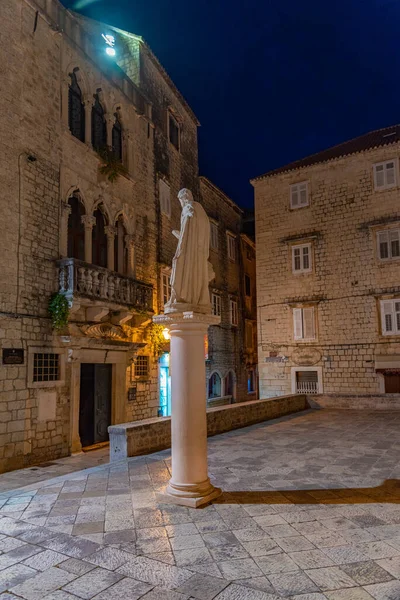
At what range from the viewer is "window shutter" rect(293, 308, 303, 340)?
21328 mm

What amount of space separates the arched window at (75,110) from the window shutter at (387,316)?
1429 centimetres

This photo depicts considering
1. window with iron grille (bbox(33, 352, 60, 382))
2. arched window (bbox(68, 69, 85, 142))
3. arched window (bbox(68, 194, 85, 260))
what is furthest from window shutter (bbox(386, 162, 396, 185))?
window with iron grille (bbox(33, 352, 60, 382))

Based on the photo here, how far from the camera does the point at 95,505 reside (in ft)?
17.9

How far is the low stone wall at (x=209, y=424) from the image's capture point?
838cm

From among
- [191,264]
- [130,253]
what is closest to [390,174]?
[130,253]

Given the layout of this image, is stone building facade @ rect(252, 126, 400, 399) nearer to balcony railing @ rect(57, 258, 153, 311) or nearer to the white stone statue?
balcony railing @ rect(57, 258, 153, 311)

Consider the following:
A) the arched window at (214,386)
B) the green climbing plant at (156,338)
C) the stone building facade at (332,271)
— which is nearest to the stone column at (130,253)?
the green climbing plant at (156,338)

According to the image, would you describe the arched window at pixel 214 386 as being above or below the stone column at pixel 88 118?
below

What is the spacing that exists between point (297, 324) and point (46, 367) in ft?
43.5

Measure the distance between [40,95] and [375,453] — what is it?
12.2m

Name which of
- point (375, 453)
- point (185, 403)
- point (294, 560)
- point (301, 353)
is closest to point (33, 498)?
point (185, 403)

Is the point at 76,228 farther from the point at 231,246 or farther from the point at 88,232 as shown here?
the point at 231,246

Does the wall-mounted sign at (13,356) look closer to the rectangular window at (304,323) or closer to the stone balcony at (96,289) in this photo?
the stone balcony at (96,289)

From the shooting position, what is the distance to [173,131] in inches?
809
